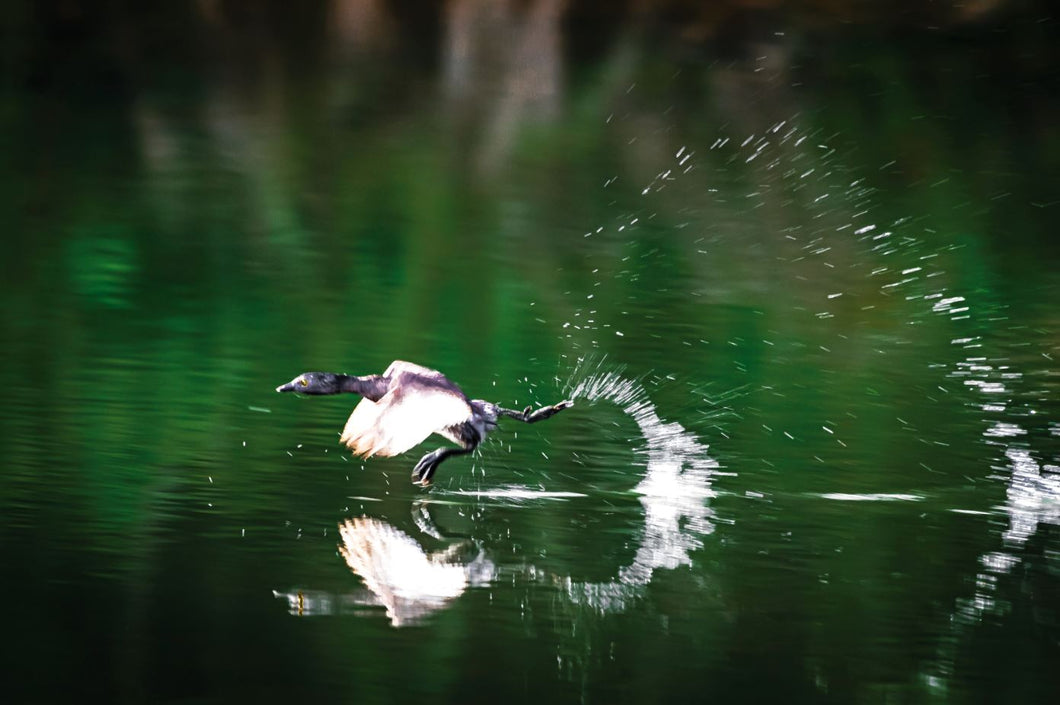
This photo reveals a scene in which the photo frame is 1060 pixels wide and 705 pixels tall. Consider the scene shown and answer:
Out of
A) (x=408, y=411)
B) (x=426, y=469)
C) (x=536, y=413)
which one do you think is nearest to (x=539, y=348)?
(x=426, y=469)

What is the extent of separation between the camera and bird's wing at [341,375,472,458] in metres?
6.02

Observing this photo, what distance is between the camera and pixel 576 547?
608 cm

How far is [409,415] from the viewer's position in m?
6.07

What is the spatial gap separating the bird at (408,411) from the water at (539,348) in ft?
0.95

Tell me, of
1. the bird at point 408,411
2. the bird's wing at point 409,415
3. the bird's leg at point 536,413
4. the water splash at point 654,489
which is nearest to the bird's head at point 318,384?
the bird at point 408,411

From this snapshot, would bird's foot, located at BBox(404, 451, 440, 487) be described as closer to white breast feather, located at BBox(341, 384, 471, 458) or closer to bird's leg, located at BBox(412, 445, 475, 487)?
bird's leg, located at BBox(412, 445, 475, 487)


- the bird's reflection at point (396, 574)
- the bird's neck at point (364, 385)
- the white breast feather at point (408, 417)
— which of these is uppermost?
the bird's neck at point (364, 385)

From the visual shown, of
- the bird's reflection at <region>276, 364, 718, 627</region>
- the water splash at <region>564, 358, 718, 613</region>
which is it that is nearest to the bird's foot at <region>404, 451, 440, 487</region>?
the bird's reflection at <region>276, 364, 718, 627</region>

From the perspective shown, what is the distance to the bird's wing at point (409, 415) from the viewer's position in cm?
602

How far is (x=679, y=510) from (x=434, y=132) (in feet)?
30.1

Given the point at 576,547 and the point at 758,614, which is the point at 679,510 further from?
the point at 758,614

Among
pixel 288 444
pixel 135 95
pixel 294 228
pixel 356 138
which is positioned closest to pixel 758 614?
pixel 288 444

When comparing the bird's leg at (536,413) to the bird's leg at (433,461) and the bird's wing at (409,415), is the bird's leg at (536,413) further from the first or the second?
the bird's wing at (409,415)

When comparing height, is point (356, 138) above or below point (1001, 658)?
above
